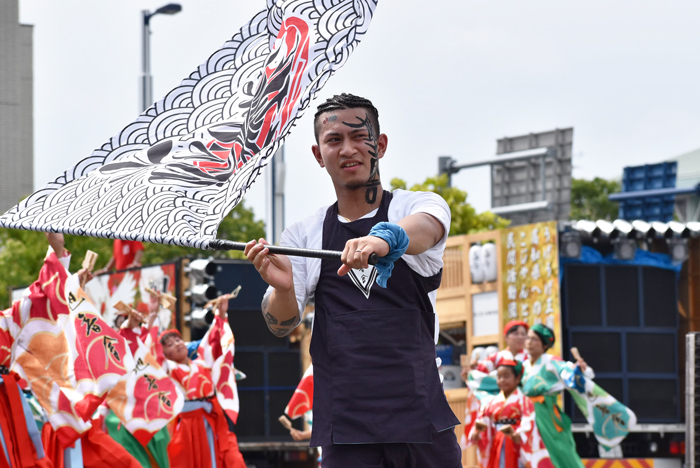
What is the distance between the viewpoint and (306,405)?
11.4m

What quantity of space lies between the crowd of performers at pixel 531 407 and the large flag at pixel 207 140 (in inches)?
272

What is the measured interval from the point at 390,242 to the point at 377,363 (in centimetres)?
53

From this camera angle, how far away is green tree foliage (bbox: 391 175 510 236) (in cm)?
2686

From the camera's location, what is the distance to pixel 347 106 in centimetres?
363

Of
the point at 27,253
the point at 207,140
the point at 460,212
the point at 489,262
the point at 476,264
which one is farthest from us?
the point at 460,212

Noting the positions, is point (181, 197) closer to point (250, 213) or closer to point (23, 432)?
point (23, 432)

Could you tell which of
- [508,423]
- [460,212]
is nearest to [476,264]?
[508,423]

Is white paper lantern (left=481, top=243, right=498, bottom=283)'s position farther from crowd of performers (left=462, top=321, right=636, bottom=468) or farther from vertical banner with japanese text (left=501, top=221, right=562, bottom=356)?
crowd of performers (left=462, top=321, right=636, bottom=468)

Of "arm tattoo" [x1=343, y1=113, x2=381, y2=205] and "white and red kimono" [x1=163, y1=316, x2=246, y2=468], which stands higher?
"arm tattoo" [x1=343, y1=113, x2=381, y2=205]

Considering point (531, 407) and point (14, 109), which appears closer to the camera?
point (531, 407)

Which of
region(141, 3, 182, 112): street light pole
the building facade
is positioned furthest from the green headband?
the building facade

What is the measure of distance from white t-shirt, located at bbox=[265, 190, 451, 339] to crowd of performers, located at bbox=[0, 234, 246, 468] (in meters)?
3.59

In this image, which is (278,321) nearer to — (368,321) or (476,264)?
(368,321)

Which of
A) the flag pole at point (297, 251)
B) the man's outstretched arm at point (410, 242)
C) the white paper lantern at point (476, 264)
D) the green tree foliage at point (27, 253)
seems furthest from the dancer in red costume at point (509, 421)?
the green tree foliage at point (27, 253)
